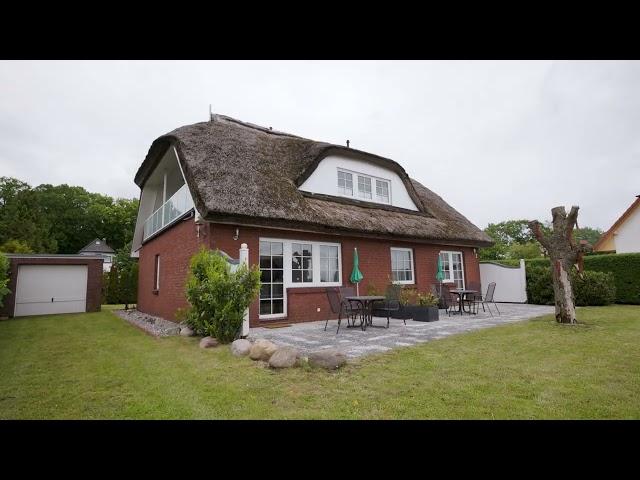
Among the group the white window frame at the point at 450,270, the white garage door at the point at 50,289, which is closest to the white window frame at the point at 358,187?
the white window frame at the point at 450,270

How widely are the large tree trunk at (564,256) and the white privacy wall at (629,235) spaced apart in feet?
52.2

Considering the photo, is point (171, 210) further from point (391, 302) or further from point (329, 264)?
point (391, 302)

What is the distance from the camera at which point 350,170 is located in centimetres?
1184

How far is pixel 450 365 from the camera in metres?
4.52

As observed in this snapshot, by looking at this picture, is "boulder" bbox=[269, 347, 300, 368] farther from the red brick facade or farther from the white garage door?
the white garage door

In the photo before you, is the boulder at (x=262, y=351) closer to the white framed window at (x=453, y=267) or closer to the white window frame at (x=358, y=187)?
the white window frame at (x=358, y=187)

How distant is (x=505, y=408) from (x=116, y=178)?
241 feet

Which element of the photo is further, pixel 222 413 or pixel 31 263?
→ pixel 31 263

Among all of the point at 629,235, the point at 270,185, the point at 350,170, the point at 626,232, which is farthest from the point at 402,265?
the point at 626,232

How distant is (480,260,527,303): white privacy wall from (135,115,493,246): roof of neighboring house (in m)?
2.11

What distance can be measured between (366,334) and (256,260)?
125 inches
